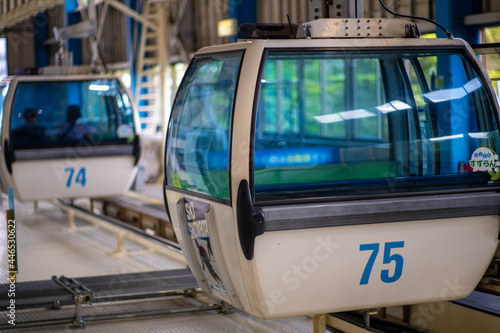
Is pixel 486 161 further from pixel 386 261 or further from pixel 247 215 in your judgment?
pixel 247 215

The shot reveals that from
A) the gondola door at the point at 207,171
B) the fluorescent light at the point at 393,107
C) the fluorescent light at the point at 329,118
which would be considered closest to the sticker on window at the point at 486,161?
the fluorescent light at the point at 393,107

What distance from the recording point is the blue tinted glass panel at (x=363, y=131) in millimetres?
2895

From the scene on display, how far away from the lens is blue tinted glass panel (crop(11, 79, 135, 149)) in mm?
7137

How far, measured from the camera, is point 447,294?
300cm

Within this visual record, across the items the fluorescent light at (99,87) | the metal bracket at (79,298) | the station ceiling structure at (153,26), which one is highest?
the station ceiling structure at (153,26)

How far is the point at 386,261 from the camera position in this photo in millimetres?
2850

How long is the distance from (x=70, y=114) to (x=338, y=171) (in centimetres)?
497

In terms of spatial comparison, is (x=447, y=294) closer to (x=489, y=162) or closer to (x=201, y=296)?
(x=489, y=162)

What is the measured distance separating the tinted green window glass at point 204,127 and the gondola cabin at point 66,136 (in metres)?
4.17

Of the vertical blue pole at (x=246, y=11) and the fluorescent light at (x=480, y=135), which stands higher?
the vertical blue pole at (x=246, y=11)

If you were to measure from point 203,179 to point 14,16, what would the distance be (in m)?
9.38

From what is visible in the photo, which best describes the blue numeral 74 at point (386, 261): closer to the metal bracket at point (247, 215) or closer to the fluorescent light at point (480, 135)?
A: the metal bracket at point (247, 215)

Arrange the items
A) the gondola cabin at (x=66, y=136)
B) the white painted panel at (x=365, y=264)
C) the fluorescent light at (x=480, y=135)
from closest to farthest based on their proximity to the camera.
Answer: the white painted panel at (x=365, y=264), the fluorescent light at (x=480, y=135), the gondola cabin at (x=66, y=136)

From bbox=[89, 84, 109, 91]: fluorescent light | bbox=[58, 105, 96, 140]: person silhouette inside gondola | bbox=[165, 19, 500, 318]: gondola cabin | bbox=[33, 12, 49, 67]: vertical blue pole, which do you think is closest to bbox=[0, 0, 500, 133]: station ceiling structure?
bbox=[33, 12, 49, 67]: vertical blue pole
